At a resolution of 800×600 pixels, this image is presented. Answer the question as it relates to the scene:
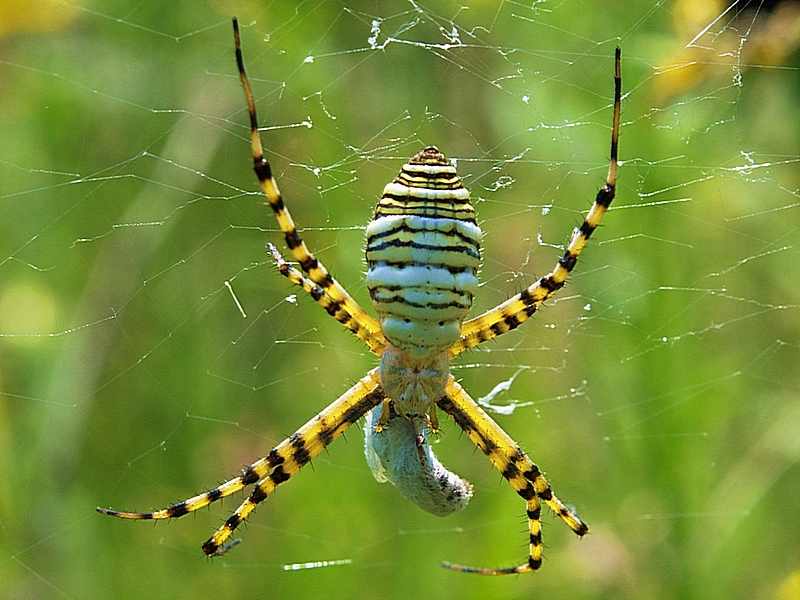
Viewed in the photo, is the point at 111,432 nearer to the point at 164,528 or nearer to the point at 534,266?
the point at 164,528

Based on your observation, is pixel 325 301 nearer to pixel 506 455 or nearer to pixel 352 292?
pixel 352 292

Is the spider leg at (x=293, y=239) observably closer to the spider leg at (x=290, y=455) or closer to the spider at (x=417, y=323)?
the spider at (x=417, y=323)

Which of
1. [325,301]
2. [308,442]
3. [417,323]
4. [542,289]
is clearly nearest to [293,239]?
[325,301]

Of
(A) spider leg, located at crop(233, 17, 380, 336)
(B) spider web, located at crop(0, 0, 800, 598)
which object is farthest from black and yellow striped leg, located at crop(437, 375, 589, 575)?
(A) spider leg, located at crop(233, 17, 380, 336)

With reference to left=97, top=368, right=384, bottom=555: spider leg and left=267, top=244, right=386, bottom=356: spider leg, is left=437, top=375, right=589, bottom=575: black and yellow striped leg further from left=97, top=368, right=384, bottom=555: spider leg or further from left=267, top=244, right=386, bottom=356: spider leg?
left=267, top=244, right=386, bottom=356: spider leg

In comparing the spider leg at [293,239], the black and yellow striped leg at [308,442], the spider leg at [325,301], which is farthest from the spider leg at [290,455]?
the spider leg at [293,239]

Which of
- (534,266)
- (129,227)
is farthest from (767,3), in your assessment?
(129,227)
